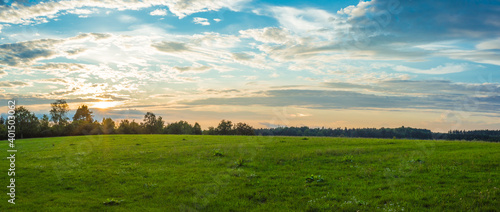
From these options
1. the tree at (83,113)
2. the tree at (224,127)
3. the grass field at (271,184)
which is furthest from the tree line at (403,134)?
the tree at (83,113)

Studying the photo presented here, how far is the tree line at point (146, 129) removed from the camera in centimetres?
6707

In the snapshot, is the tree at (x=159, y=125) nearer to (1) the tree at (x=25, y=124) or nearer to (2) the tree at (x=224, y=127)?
(2) the tree at (x=224, y=127)

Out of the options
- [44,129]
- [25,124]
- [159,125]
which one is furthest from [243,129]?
[25,124]

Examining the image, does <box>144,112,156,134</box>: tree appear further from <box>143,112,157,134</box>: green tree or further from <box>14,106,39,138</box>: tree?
<box>14,106,39,138</box>: tree

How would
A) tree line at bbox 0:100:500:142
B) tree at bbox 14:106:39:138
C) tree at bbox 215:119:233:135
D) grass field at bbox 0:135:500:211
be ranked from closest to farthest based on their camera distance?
grass field at bbox 0:135:500:211
tree line at bbox 0:100:500:142
tree at bbox 14:106:39:138
tree at bbox 215:119:233:135

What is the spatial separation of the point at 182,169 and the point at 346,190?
14387 mm

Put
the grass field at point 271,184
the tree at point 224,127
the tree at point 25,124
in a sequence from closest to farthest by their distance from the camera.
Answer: the grass field at point 271,184
the tree at point 25,124
the tree at point 224,127

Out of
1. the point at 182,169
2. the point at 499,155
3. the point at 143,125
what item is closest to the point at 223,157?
the point at 182,169

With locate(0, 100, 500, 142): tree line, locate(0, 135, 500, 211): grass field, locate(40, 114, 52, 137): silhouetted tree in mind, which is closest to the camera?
locate(0, 135, 500, 211): grass field

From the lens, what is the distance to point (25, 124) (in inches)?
4321

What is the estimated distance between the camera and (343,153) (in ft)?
101

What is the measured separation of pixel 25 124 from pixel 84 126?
1952 cm

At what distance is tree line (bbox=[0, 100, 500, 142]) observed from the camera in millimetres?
67075

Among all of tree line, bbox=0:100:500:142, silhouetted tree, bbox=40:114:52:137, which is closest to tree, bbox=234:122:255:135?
tree line, bbox=0:100:500:142
